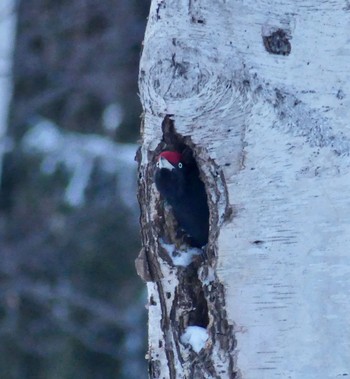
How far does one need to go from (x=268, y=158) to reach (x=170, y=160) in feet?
0.96

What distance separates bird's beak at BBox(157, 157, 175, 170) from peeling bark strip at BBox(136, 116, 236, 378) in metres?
0.03

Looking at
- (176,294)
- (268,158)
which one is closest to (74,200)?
(176,294)

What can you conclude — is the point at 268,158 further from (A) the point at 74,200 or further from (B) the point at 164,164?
(A) the point at 74,200

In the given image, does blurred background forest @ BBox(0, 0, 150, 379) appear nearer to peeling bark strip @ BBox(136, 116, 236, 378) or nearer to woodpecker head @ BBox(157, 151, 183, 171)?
peeling bark strip @ BBox(136, 116, 236, 378)

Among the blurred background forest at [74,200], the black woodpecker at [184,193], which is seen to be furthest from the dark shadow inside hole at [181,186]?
the blurred background forest at [74,200]

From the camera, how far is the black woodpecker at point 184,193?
2793 mm

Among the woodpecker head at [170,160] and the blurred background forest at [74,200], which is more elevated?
the woodpecker head at [170,160]

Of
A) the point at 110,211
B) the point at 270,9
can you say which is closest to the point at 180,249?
the point at 270,9

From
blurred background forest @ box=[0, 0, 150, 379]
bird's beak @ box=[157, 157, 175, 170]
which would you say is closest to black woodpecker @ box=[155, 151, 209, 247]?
bird's beak @ box=[157, 157, 175, 170]

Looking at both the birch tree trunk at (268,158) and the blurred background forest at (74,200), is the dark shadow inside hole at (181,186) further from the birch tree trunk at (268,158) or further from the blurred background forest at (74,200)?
the blurred background forest at (74,200)

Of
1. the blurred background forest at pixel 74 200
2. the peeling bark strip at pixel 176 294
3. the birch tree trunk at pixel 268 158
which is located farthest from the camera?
the blurred background forest at pixel 74 200

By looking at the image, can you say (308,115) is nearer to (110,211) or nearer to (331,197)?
(331,197)

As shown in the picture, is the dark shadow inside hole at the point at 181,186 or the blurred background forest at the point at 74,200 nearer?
the dark shadow inside hole at the point at 181,186

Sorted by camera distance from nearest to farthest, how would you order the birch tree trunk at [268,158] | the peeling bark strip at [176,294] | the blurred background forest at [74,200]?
1. the birch tree trunk at [268,158]
2. the peeling bark strip at [176,294]
3. the blurred background forest at [74,200]
